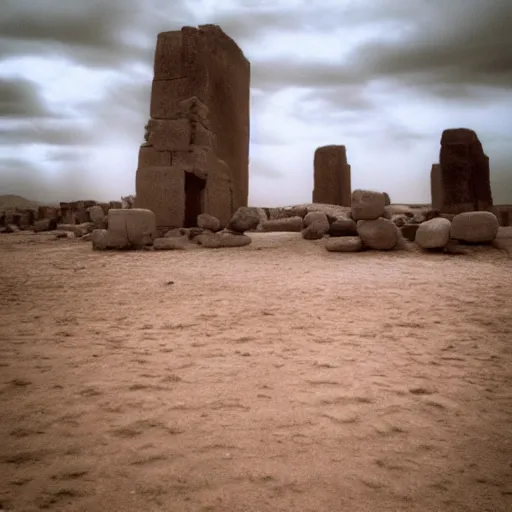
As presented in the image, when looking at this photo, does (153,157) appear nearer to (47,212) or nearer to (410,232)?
(410,232)

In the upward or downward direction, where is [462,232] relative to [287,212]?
downward

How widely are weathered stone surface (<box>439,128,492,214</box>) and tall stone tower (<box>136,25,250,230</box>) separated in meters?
7.41

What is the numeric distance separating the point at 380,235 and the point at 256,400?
20.3ft

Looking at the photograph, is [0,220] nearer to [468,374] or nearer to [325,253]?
[325,253]

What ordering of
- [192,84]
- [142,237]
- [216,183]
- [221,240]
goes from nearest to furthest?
[142,237]
[221,240]
[192,84]
[216,183]

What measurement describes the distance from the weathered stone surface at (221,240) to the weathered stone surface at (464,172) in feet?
25.1

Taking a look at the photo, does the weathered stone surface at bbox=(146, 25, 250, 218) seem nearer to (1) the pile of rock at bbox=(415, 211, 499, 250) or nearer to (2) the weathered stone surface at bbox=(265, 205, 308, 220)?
(2) the weathered stone surface at bbox=(265, 205, 308, 220)

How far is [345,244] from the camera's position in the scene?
25.0 feet

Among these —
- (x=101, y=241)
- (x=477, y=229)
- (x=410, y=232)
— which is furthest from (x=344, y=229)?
(x=101, y=241)

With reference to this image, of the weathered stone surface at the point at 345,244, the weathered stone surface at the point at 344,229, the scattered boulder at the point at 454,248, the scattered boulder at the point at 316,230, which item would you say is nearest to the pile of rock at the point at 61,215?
the scattered boulder at the point at 316,230

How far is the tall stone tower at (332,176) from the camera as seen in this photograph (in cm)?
1650

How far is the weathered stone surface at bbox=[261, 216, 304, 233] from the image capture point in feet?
34.8

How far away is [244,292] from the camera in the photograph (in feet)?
15.2

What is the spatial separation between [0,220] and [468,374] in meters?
22.0
